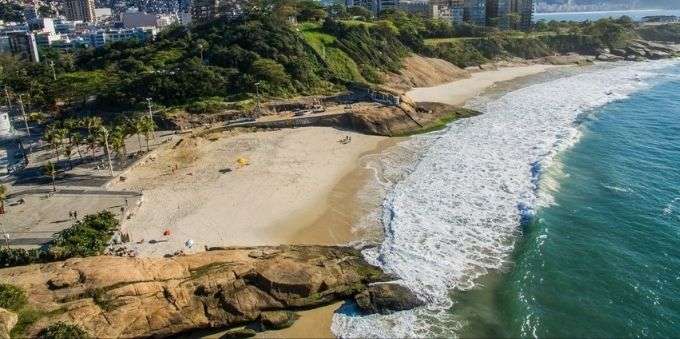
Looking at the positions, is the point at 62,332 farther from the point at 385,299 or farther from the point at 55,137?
the point at 55,137

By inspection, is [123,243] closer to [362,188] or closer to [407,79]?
[362,188]

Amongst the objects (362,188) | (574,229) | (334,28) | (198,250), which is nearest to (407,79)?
(334,28)

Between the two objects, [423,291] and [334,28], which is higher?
[334,28]

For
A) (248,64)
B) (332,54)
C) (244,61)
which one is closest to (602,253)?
(248,64)

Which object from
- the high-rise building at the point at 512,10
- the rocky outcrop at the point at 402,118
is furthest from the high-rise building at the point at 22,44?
the high-rise building at the point at 512,10

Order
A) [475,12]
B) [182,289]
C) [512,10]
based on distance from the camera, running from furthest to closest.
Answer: [475,12]
[512,10]
[182,289]

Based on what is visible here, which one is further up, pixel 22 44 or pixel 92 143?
pixel 22 44
